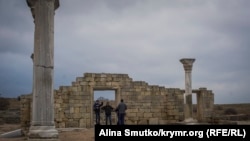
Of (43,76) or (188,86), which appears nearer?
(43,76)

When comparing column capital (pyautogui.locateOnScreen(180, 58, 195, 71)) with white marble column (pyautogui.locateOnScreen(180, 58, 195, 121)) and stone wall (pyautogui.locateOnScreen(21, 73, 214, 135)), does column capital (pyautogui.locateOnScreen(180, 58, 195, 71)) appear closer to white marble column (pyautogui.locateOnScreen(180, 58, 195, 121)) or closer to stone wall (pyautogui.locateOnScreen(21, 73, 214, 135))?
white marble column (pyautogui.locateOnScreen(180, 58, 195, 121))

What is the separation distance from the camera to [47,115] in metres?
9.46

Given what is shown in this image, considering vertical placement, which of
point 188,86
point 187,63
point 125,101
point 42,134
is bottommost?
point 42,134

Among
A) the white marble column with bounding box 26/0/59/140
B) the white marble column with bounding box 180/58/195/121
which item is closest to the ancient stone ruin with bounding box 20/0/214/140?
the white marble column with bounding box 180/58/195/121

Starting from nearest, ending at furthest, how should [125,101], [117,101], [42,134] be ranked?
1. [42,134]
2. [125,101]
3. [117,101]

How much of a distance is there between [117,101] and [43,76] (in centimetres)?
1206

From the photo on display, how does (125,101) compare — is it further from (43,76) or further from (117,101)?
(43,76)

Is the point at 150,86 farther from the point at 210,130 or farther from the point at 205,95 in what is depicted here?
the point at 210,130

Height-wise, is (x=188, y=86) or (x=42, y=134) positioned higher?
(x=188, y=86)

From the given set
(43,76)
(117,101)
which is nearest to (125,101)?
(117,101)

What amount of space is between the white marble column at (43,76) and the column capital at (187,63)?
12.6m

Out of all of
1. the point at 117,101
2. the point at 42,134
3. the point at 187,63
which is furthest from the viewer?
the point at 117,101

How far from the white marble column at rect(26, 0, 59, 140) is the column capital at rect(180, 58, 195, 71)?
12.6m

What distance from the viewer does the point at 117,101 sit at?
21.4m
